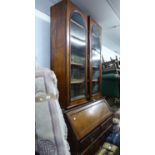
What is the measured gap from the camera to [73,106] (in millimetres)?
1790

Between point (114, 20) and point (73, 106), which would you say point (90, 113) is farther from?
point (114, 20)

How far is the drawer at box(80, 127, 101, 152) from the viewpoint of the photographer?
1501mm

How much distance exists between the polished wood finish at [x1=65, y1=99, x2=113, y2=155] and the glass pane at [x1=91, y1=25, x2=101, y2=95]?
0.33 meters

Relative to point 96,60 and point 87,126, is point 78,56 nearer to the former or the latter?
point 96,60

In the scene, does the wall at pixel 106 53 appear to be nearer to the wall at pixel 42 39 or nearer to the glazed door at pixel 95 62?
the glazed door at pixel 95 62

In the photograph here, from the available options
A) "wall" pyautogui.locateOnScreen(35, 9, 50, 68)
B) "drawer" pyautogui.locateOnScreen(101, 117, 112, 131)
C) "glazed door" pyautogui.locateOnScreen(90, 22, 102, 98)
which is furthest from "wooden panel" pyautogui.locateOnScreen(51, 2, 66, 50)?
"drawer" pyautogui.locateOnScreen(101, 117, 112, 131)

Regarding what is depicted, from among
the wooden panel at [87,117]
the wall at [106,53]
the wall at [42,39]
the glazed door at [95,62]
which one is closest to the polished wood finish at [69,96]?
the wooden panel at [87,117]

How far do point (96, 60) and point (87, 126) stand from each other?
121cm
